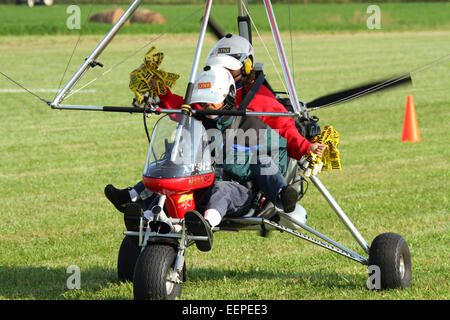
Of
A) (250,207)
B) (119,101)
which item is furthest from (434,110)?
(250,207)

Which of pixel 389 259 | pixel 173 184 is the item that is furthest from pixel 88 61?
pixel 389 259

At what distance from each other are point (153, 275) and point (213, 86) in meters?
1.59

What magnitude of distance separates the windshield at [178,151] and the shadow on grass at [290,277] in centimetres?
152

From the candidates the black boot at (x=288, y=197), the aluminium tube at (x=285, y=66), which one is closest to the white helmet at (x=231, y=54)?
the aluminium tube at (x=285, y=66)

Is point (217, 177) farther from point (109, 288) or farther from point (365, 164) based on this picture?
point (365, 164)

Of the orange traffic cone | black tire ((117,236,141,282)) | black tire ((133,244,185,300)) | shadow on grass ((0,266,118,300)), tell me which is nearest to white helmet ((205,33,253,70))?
black tire ((117,236,141,282))

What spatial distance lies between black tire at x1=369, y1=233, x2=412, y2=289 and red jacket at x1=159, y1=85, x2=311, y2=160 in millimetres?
969

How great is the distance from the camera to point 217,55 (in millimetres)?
6566

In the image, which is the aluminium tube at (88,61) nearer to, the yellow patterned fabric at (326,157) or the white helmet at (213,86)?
the white helmet at (213,86)

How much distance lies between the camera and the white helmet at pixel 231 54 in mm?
6386

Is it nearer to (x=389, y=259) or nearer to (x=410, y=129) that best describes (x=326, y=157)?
(x=389, y=259)

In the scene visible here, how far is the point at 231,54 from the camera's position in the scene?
21.6ft

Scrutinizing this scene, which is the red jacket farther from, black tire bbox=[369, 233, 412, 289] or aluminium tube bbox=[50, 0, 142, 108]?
black tire bbox=[369, 233, 412, 289]

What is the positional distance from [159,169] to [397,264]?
208cm
